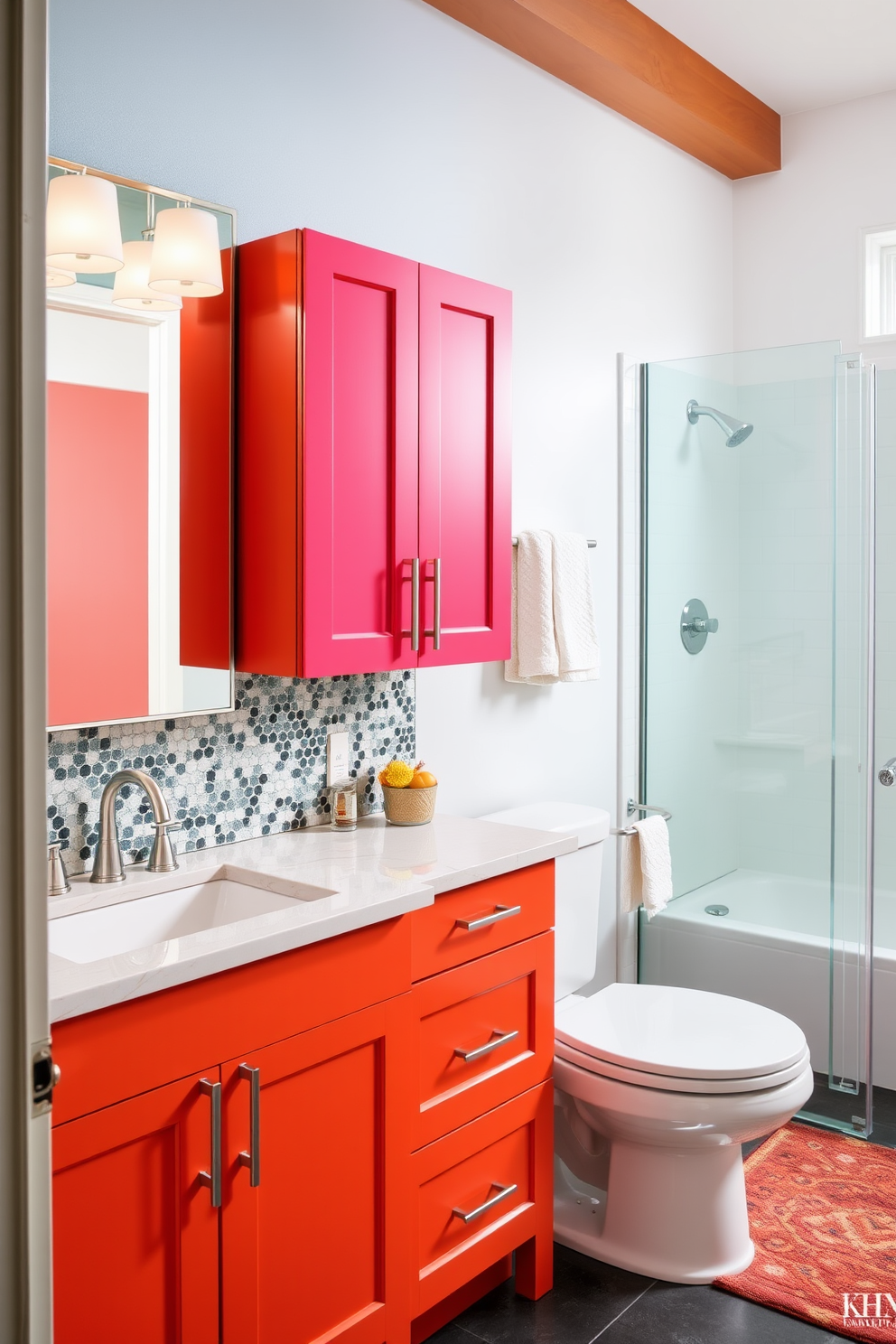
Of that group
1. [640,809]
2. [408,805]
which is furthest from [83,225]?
[640,809]

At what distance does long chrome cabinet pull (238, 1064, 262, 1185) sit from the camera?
1.44 metres

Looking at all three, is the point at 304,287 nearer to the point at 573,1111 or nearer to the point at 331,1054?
the point at 331,1054

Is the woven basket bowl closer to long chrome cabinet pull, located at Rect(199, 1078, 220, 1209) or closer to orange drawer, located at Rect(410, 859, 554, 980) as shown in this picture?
orange drawer, located at Rect(410, 859, 554, 980)

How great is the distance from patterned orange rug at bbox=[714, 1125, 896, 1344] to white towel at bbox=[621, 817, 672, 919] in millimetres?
656

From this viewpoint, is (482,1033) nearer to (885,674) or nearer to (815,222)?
(885,674)

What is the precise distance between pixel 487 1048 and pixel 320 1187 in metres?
0.42

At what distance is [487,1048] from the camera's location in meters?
1.91

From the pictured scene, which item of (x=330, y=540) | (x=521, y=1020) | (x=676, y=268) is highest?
(x=676, y=268)

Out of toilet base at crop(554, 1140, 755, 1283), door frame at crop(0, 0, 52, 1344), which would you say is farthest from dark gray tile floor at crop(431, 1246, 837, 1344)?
door frame at crop(0, 0, 52, 1344)

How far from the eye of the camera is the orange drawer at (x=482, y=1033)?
5.93 ft

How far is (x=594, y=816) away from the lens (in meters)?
2.60

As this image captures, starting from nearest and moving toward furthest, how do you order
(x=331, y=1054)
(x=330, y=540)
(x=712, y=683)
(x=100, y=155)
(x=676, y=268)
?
(x=331, y=1054)
(x=100, y=155)
(x=330, y=540)
(x=712, y=683)
(x=676, y=268)

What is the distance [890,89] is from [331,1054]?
3.26 meters

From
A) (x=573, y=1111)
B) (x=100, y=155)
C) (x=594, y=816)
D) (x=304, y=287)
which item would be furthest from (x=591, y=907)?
(x=100, y=155)
